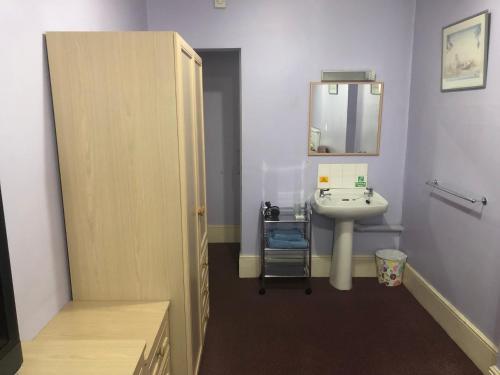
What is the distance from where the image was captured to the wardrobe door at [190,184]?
1.68 m

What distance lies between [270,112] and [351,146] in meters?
0.77

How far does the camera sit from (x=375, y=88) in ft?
10.6

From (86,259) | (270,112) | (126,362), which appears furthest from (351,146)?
(126,362)

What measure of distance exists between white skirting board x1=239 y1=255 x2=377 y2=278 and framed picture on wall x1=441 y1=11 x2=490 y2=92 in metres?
1.64

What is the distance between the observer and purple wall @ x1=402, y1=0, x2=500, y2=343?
217cm

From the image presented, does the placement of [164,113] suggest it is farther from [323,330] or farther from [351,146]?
[351,146]

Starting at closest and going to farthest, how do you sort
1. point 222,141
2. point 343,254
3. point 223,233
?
point 343,254 < point 222,141 < point 223,233

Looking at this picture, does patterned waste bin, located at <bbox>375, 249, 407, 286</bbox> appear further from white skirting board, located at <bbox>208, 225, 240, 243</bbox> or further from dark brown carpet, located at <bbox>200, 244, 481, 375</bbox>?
white skirting board, located at <bbox>208, 225, 240, 243</bbox>

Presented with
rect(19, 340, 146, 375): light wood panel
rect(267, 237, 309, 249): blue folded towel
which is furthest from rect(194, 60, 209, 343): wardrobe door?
rect(19, 340, 146, 375): light wood panel

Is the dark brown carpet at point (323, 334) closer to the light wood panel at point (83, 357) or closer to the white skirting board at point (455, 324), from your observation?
the white skirting board at point (455, 324)

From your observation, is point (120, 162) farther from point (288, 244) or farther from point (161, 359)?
point (288, 244)

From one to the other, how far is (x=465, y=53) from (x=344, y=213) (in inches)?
53.5

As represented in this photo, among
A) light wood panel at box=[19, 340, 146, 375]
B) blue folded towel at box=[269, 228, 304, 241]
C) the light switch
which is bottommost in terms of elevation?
blue folded towel at box=[269, 228, 304, 241]

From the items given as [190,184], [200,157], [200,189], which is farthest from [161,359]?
[200,157]
